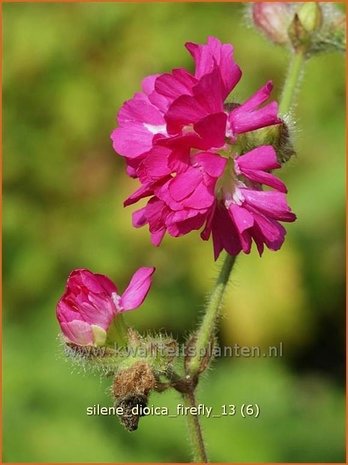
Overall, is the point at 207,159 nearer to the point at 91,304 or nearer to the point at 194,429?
the point at 91,304

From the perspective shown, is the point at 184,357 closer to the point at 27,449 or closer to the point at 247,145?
the point at 247,145

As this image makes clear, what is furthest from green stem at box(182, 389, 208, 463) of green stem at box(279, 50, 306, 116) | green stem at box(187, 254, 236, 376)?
green stem at box(279, 50, 306, 116)

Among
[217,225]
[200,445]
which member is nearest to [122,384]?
[200,445]

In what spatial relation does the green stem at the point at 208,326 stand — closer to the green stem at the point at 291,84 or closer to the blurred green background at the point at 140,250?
the green stem at the point at 291,84

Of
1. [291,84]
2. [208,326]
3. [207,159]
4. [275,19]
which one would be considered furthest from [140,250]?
[207,159]

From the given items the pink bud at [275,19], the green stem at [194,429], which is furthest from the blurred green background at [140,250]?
the pink bud at [275,19]

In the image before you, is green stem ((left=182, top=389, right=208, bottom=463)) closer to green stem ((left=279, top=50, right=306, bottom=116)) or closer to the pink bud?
green stem ((left=279, top=50, right=306, bottom=116))
